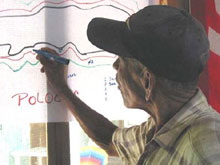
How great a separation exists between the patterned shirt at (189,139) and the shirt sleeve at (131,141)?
0.67 ft

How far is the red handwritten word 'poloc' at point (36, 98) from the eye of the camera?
3.13 ft

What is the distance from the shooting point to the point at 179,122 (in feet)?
2.57

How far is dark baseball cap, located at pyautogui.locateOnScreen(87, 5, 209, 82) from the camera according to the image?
734 millimetres

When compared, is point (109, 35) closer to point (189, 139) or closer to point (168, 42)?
point (168, 42)

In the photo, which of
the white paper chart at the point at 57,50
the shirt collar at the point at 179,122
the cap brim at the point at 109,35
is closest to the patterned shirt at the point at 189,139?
the shirt collar at the point at 179,122

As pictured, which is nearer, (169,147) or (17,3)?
(169,147)

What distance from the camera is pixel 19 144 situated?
38.1 inches

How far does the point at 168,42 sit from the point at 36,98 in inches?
17.0

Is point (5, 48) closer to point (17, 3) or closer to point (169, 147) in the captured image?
point (17, 3)

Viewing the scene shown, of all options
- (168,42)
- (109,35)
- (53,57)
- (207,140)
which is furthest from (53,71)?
(207,140)

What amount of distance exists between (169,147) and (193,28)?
265 mm

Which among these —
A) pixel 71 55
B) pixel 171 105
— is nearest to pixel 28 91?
pixel 71 55

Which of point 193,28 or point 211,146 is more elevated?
point 193,28

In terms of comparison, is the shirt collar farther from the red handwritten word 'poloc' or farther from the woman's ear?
the red handwritten word 'poloc'
